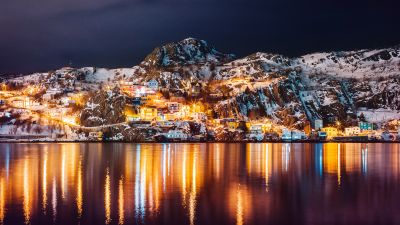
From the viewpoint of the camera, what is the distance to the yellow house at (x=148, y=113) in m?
102

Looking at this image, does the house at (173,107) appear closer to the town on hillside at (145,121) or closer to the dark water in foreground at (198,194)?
the town on hillside at (145,121)

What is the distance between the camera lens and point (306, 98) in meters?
126

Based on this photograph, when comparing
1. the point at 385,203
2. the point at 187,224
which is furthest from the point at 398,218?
the point at 187,224

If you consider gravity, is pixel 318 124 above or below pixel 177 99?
below

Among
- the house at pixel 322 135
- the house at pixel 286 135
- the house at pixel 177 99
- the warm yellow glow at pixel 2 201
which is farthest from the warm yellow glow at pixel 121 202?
the house at pixel 322 135

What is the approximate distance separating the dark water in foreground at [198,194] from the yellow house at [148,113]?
6224cm

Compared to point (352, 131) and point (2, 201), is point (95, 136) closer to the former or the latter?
point (352, 131)

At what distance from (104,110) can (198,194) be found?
76.6m

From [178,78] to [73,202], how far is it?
101916 mm

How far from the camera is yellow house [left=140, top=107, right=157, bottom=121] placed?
102m

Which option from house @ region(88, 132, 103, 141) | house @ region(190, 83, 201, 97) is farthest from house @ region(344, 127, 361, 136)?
house @ region(88, 132, 103, 141)

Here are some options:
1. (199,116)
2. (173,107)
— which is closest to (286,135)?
(199,116)

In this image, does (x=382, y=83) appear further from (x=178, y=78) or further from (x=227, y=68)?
(x=178, y=78)

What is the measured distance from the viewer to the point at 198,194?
82.1 feet
